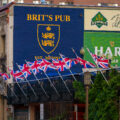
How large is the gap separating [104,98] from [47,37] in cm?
2346

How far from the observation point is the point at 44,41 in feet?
233

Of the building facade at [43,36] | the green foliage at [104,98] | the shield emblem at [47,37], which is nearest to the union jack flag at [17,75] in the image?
the building facade at [43,36]

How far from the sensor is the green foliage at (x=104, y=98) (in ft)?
157

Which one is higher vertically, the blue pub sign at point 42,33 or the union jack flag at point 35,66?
the blue pub sign at point 42,33

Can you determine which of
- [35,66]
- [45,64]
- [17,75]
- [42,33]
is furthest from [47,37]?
[45,64]

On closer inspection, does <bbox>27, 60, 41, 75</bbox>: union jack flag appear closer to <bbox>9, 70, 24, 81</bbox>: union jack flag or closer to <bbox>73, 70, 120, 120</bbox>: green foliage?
<bbox>9, 70, 24, 81</bbox>: union jack flag

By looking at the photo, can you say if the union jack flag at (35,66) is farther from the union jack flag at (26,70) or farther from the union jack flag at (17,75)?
the union jack flag at (17,75)

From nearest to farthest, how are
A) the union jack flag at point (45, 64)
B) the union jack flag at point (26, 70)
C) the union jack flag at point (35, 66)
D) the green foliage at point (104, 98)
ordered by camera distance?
1. the green foliage at point (104, 98)
2. the union jack flag at point (45, 64)
3. the union jack flag at point (35, 66)
4. the union jack flag at point (26, 70)

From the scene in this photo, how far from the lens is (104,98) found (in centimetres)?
4856

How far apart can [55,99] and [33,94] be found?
5.04 meters

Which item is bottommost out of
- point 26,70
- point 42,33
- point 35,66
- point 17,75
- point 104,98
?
point 104,98

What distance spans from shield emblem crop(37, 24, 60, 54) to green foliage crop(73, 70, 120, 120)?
69.0ft

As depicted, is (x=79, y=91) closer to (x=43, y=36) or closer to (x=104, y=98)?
(x=104, y=98)

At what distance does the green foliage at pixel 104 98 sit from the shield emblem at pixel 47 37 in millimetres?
21018
